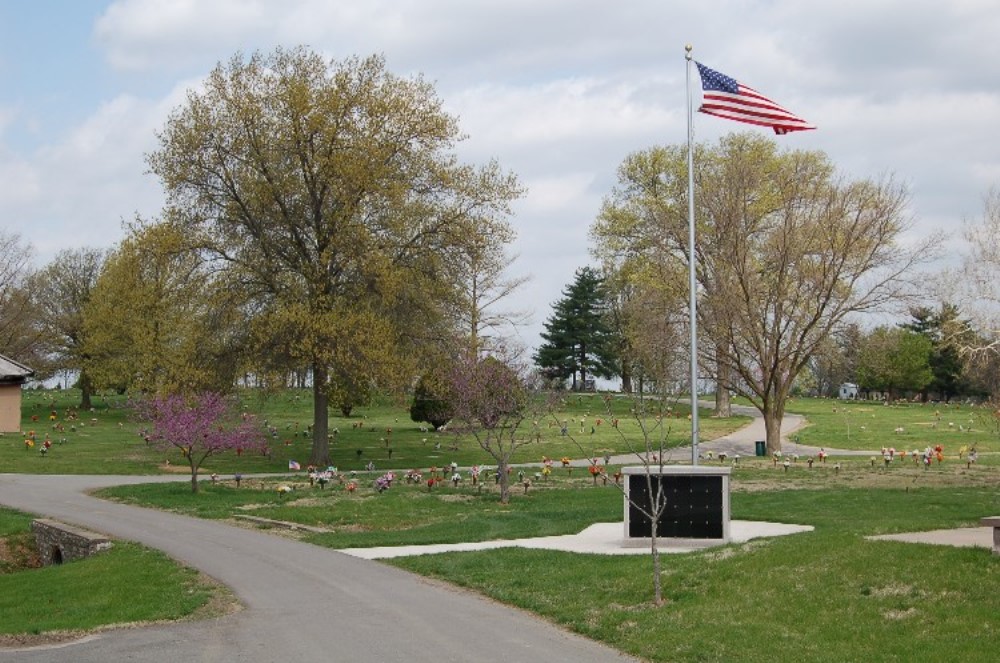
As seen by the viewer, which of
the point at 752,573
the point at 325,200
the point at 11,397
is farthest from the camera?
the point at 11,397

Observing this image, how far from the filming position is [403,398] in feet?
123

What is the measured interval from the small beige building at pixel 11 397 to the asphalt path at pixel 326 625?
31.9 metres

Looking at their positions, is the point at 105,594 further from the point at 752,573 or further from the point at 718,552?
the point at 752,573

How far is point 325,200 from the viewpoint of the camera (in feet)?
122

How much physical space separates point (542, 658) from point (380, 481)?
56.5ft

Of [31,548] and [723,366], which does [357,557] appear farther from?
[723,366]

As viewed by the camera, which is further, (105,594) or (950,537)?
(950,537)

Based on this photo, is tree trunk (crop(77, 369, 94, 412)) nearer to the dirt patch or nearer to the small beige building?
the small beige building

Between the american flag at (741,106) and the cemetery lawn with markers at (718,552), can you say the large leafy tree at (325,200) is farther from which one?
the american flag at (741,106)

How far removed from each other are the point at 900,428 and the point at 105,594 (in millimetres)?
44303

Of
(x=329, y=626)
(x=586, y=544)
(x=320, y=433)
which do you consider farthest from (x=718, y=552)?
(x=320, y=433)

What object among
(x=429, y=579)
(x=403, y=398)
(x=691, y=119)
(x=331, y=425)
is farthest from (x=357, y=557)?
(x=331, y=425)

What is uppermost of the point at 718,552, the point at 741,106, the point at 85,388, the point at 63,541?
the point at 741,106

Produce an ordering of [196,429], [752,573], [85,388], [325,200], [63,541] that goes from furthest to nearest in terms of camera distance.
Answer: [85,388] < [325,200] < [196,429] < [63,541] < [752,573]
